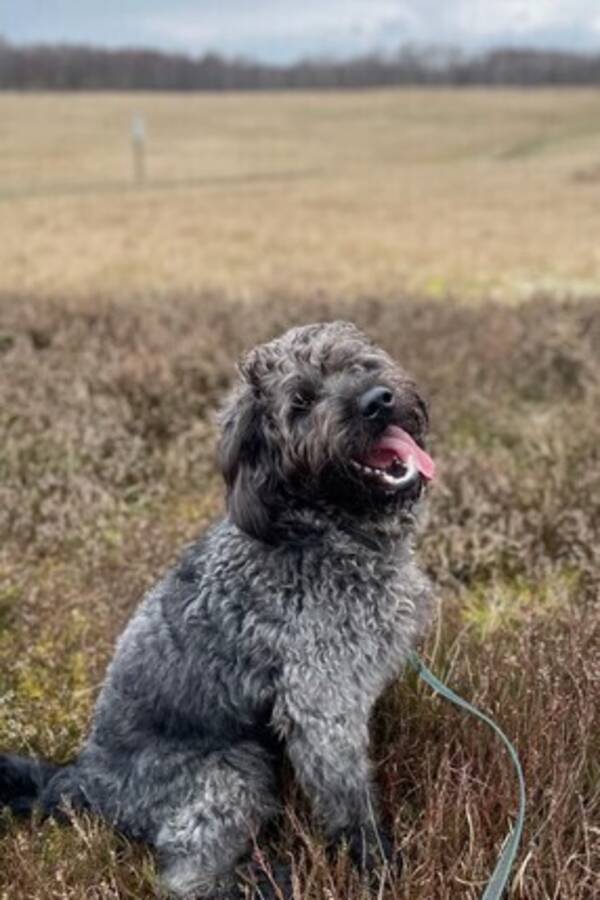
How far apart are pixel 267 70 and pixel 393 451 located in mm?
125531

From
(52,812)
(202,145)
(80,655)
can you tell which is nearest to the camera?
(52,812)

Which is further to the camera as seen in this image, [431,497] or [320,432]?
[431,497]

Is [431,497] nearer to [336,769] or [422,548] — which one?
[422,548]

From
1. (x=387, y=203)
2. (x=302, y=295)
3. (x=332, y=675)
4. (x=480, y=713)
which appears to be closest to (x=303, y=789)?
(x=332, y=675)

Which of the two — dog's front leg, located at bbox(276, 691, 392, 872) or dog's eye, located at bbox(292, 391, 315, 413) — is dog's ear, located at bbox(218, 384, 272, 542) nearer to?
dog's eye, located at bbox(292, 391, 315, 413)

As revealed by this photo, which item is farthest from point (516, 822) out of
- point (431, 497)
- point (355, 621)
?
point (431, 497)

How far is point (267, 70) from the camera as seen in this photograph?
398 feet

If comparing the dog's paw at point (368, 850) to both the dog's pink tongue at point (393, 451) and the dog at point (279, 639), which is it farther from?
the dog's pink tongue at point (393, 451)

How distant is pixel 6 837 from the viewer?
368 cm

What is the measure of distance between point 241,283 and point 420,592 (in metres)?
10.5

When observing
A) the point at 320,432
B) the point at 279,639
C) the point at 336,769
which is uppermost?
the point at 320,432

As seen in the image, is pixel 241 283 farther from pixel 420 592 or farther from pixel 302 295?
pixel 420 592

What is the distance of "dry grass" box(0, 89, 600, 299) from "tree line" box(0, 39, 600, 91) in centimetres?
4038

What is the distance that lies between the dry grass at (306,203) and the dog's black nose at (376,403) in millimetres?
9039
